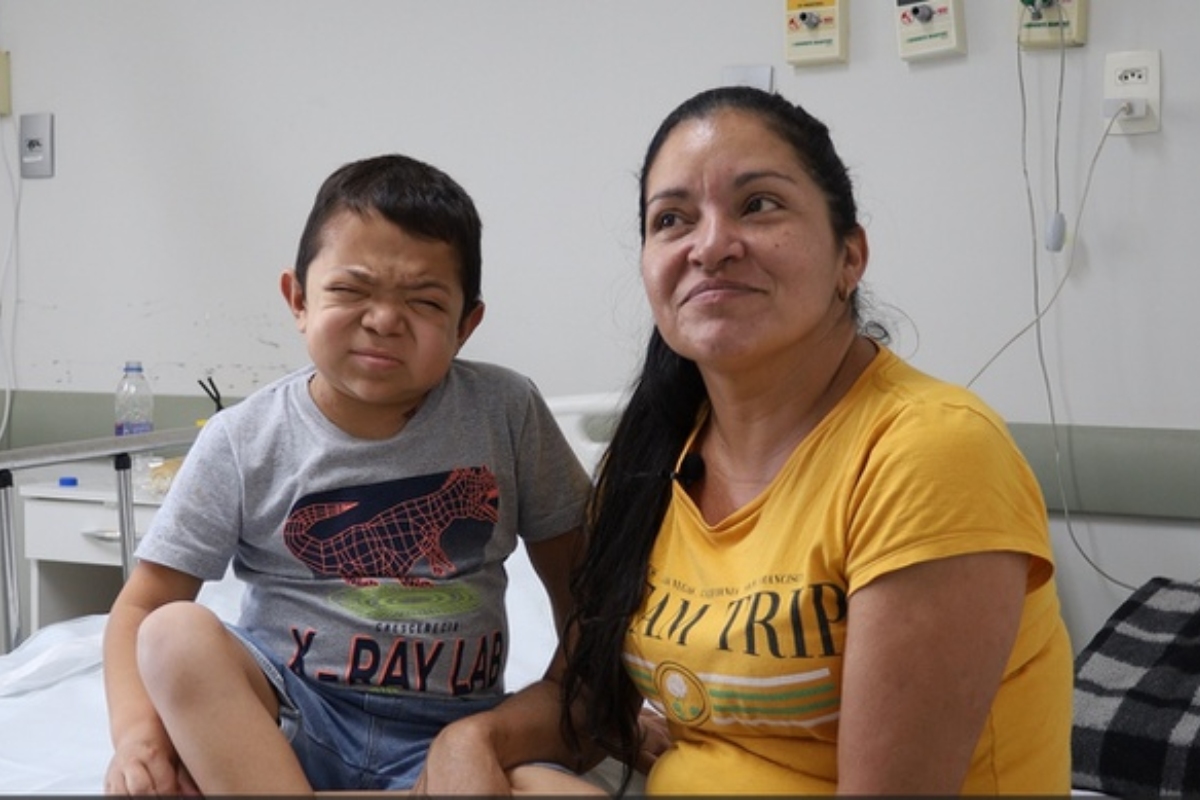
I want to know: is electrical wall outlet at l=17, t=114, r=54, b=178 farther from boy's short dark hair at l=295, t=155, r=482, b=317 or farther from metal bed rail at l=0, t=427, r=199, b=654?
boy's short dark hair at l=295, t=155, r=482, b=317

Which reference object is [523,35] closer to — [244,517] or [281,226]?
[281,226]

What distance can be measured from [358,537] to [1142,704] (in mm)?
1464

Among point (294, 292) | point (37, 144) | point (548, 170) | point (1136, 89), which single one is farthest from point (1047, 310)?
point (37, 144)

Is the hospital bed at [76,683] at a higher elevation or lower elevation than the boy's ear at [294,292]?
lower

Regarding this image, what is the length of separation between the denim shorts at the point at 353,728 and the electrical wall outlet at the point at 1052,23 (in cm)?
216

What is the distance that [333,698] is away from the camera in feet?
5.51

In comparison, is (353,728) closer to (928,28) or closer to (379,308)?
(379,308)

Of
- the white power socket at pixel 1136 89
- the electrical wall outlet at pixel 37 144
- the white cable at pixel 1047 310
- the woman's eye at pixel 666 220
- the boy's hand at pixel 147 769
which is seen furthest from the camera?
the electrical wall outlet at pixel 37 144

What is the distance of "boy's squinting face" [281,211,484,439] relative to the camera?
170 cm

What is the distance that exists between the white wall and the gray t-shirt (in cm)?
185

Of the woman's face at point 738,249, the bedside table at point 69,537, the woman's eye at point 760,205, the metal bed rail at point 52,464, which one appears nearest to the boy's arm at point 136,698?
the woman's face at point 738,249

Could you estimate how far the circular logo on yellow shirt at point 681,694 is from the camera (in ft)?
4.96

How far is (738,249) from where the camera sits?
1.50m

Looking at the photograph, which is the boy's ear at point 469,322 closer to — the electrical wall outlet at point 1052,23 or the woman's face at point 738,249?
the woman's face at point 738,249
